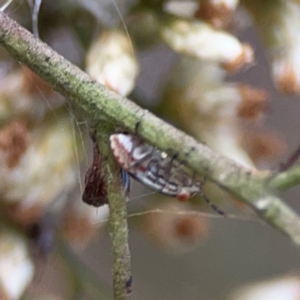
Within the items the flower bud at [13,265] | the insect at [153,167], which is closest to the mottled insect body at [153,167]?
the insect at [153,167]

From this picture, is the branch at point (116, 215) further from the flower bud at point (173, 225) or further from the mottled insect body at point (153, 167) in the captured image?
the flower bud at point (173, 225)

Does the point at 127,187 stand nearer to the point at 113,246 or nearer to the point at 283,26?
the point at 113,246

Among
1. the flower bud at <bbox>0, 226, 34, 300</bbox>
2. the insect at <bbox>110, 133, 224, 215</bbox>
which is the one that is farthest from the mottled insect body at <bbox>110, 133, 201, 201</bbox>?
the flower bud at <bbox>0, 226, 34, 300</bbox>

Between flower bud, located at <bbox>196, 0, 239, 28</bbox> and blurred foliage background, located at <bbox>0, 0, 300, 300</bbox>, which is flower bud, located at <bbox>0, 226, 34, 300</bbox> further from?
flower bud, located at <bbox>196, 0, 239, 28</bbox>

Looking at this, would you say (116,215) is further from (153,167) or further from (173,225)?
(173,225)

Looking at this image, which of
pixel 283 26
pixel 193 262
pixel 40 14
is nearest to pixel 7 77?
pixel 40 14
